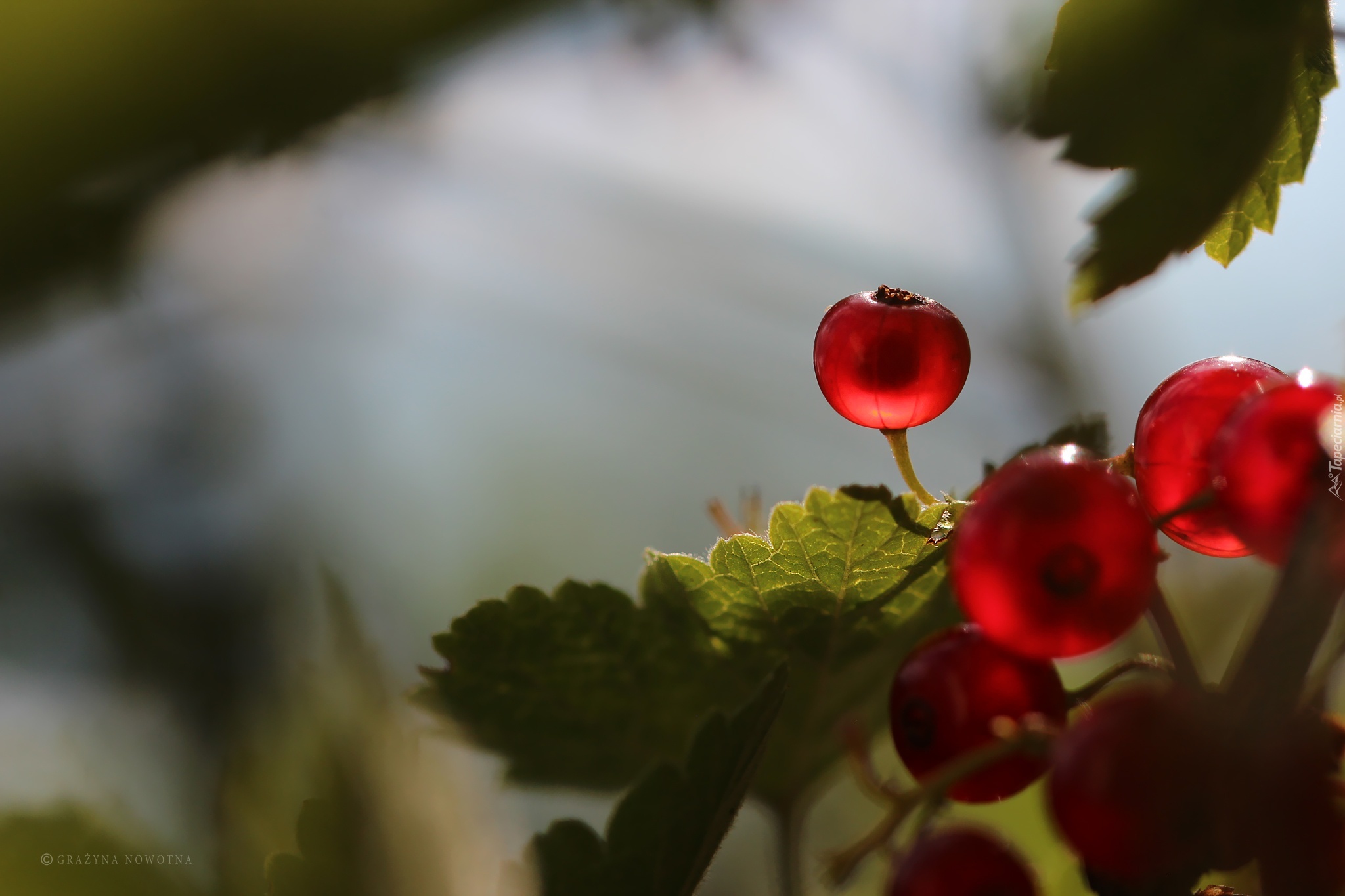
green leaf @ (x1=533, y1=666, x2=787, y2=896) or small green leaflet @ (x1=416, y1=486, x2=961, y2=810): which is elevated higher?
small green leaflet @ (x1=416, y1=486, x2=961, y2=810)

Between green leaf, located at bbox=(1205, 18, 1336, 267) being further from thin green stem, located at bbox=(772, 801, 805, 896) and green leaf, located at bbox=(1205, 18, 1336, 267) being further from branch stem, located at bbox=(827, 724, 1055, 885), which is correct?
thin green stem, located at bbox=(772, 801, 805, 896)

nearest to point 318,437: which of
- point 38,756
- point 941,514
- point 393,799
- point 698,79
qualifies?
point 698,79

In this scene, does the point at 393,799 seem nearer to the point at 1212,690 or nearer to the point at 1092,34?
the point at 1212,690

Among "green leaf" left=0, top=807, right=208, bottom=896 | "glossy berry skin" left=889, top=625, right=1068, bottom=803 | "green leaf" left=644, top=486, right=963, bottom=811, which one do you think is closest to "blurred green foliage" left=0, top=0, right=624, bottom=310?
"green leaf" left=0, top=807, right=208, bottom=896

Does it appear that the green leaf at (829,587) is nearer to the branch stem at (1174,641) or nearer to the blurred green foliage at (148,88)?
the branch stem at (1174,641)

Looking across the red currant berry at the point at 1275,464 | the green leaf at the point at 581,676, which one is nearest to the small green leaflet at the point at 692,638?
the green leaf at the point at 581,676

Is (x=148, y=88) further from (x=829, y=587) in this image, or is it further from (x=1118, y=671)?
(x=1118, y=671)

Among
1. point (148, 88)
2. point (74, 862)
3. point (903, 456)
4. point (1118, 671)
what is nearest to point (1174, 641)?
point (1118, 671)
